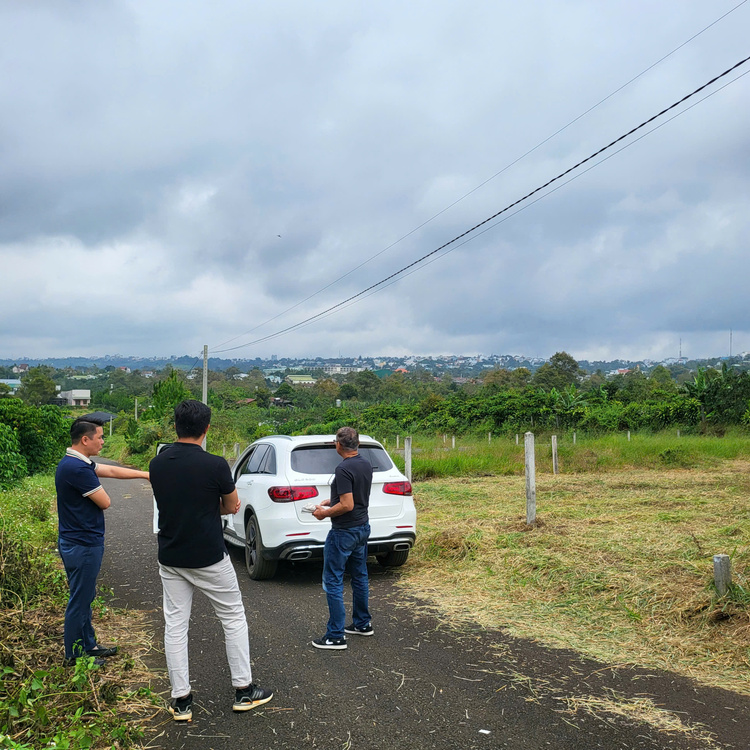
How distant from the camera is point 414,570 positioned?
8898mm

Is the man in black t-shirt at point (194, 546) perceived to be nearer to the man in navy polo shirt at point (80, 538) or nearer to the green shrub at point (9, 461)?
the man in navy polo shirt at point (80, 538)

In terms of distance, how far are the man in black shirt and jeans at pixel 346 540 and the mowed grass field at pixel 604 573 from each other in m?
1.05

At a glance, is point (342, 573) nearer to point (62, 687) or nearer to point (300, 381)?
point (62, 687)

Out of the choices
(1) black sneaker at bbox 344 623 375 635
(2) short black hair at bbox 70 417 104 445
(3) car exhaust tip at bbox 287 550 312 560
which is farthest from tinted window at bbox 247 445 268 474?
(2) short black hair at bbox 70 417 104 445

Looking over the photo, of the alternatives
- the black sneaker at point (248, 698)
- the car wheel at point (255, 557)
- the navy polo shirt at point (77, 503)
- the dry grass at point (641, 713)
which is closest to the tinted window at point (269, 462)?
the car wheel at point (255, 557)

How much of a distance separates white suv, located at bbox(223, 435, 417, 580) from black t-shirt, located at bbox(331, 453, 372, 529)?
1867 mm

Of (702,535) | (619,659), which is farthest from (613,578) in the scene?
(702,535)

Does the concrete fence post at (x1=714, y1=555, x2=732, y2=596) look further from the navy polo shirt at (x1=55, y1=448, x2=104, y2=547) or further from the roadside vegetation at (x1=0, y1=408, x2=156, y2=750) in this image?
the navy polo shirt at (x1=55, y1=448, x2=104, y2=547)

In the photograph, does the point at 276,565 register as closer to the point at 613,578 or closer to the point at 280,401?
the point at 613,578

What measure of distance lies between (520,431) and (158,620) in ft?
122

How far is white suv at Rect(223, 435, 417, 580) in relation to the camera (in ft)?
26.3

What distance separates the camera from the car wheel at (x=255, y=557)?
27.1 ft

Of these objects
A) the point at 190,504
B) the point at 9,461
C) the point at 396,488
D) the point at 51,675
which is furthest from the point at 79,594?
the point at 9,461

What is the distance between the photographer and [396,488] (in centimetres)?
862
